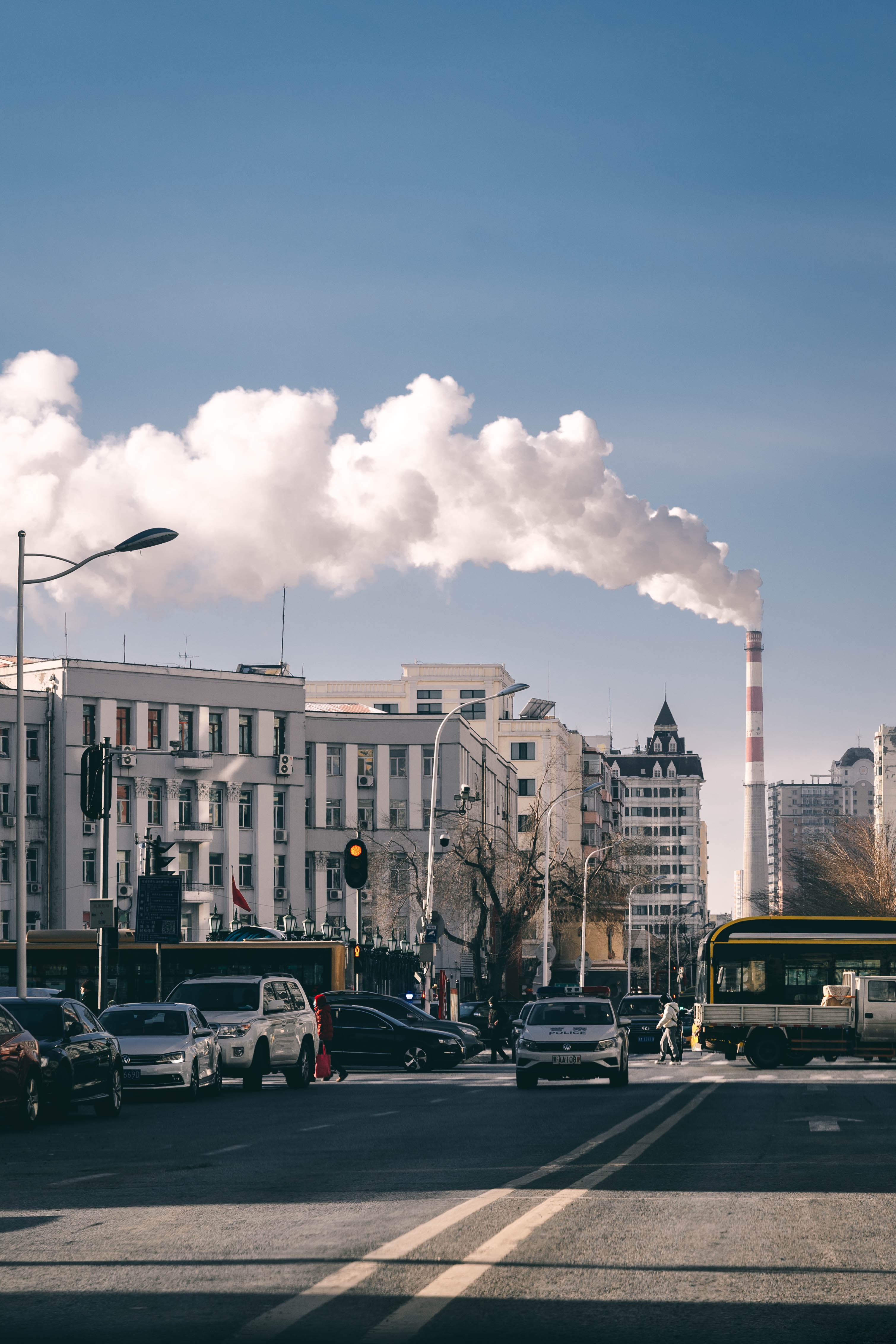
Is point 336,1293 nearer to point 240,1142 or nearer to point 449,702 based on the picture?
point 240,1142

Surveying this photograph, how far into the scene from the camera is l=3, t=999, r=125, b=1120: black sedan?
2059 centimetres

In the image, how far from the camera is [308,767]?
9138 centimetres

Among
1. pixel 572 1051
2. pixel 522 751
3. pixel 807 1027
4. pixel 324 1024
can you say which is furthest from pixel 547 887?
pixel 522 751

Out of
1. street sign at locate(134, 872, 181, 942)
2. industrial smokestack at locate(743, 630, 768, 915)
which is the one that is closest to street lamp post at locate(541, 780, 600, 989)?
street sign at locate(134, 872, 181, 942)

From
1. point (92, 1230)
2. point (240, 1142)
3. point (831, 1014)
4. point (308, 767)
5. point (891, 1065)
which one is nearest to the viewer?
point (92, 1230)

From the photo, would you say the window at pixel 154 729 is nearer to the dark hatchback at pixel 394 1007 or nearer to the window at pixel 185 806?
the window at pixel 185 806

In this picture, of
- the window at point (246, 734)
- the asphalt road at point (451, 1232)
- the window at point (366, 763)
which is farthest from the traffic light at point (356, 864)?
the window at point (366, 763)

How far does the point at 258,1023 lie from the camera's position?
2872 cm

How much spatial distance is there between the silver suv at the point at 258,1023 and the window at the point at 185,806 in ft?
168

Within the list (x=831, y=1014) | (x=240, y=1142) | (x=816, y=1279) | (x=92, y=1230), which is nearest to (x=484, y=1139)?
(x=240, y=1142)

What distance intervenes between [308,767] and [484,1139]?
74366 millimetres

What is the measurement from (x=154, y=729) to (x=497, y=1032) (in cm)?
3728

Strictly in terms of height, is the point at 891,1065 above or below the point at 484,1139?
below

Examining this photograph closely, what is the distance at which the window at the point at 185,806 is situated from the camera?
81312 millimetres
